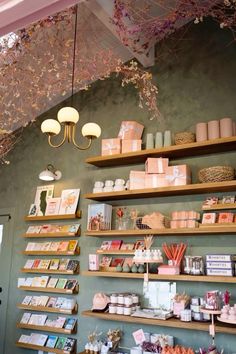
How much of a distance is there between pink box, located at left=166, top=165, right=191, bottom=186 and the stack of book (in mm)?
761

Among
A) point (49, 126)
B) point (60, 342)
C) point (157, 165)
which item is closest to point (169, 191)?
point (157, 165)

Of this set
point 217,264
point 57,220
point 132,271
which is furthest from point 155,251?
point 57,220

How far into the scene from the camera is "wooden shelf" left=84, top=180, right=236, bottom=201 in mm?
3078

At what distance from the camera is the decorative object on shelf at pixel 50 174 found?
4234 mm

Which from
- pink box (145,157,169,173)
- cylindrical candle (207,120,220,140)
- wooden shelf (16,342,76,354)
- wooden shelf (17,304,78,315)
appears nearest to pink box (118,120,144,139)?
pink box (145,157,169,173)

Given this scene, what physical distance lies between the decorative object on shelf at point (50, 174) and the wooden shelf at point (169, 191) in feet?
2.37

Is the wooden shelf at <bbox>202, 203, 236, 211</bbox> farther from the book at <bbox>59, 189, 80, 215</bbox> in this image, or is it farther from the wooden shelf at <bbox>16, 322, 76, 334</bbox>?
the wooden shelf at <bbox>16, 322, 76, 334</bbox>

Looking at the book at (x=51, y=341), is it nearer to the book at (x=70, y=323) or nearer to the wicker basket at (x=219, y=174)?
the book at (x=70, y=323)

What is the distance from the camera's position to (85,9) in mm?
3336

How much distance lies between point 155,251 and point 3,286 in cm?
249

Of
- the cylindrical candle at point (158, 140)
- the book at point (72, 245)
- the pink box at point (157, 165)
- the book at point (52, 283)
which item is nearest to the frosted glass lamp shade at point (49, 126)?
the pink box at point (157, 165)

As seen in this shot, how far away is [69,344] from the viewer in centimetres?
377

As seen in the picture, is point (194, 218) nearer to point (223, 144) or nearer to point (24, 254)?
point (223, 144)

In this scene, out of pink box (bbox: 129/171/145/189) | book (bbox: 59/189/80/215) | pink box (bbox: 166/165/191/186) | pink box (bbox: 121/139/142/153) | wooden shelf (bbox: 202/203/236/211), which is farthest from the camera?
book (bbox: 59/189/80/215)
